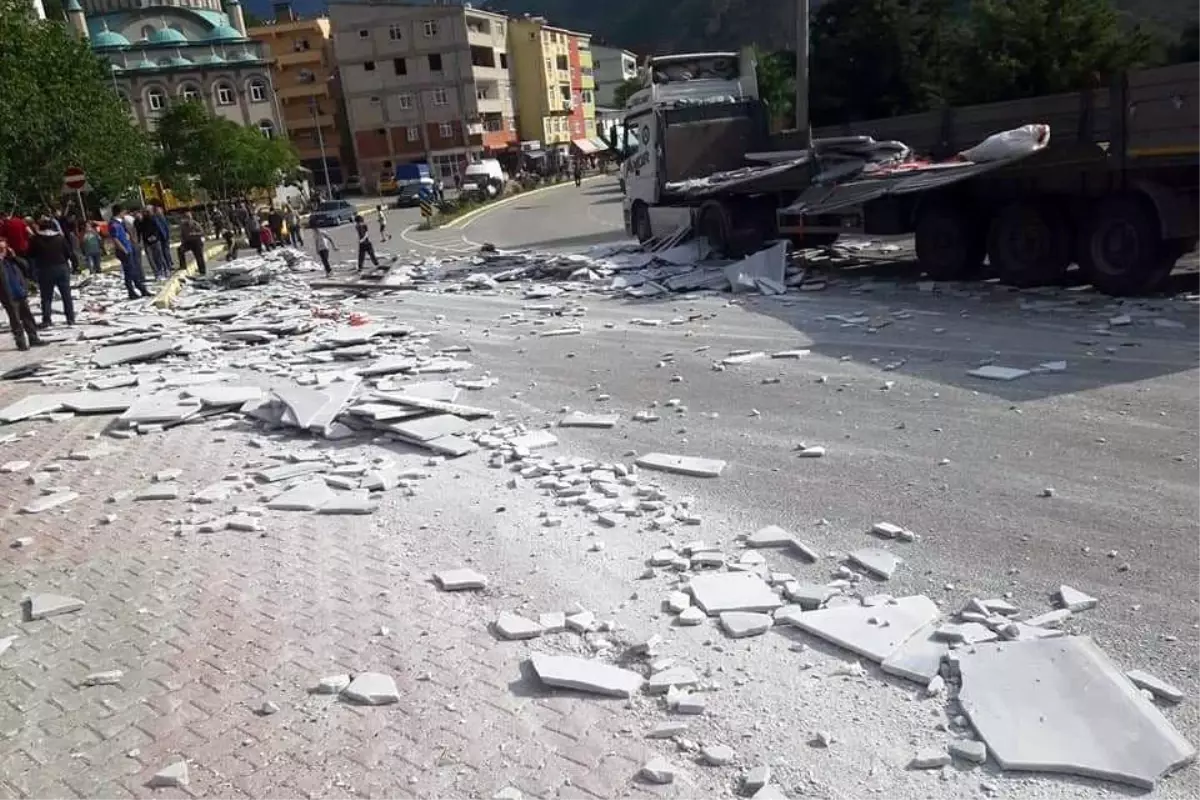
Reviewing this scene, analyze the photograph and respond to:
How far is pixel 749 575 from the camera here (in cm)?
483

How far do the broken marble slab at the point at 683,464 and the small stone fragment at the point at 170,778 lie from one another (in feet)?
12.5

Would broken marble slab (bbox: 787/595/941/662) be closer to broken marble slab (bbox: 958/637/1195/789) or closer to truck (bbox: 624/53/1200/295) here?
broken marble slab (bbox: 958/637/1195/789)

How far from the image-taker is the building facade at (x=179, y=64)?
258 ft

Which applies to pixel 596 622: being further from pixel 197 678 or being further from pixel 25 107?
pixel 25 107

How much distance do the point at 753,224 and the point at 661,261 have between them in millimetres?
1964

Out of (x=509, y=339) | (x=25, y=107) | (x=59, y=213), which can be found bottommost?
(x=509, y=339)

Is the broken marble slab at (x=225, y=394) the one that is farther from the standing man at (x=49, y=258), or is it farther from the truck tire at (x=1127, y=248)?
the truck tire at (x=1127, y=248)

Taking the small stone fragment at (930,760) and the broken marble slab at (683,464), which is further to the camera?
the broken marble slab at (683,464)

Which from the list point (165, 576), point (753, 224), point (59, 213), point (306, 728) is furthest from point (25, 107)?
point (306, 728)

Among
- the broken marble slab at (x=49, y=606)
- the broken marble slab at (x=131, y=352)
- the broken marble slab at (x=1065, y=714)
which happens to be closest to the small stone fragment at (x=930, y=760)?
the broken marble slab at (x=1065, y=714)

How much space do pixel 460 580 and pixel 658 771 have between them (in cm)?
201

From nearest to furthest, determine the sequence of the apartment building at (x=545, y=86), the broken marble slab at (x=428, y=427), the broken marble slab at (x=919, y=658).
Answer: the broken marble slab at (x=919, y=658) < the broken marble slab at (x=428, y=427) < the apartment building at (x=545, y=86)

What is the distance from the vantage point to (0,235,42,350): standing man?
1338cm

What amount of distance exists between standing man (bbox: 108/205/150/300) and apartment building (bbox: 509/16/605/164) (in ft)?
222
